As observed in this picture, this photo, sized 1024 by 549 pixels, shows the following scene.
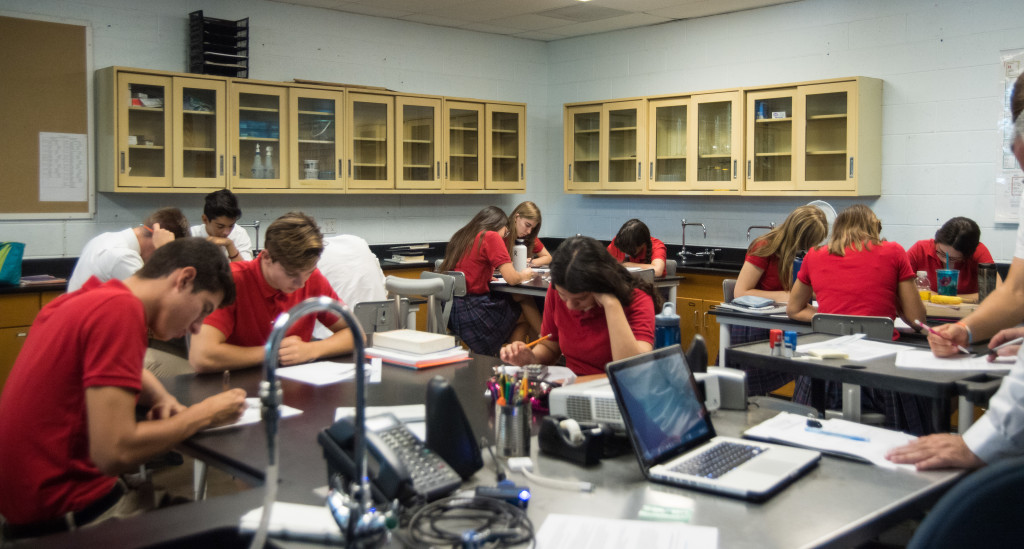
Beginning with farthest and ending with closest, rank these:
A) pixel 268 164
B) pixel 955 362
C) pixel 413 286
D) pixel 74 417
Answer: pixel 268 164 → pixel 413 286 → pixel 955 362 → pixel 74 417

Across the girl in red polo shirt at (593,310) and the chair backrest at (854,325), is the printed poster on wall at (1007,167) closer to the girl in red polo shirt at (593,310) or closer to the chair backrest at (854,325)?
the chair backrest at (854,325)

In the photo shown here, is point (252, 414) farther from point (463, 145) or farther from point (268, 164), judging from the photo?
point (463, 145)

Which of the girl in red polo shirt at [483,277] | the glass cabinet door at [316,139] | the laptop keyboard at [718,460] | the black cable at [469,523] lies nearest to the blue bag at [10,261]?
the glass cabinet door at [316,139]

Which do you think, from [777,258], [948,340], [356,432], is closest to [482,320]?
[777,258]

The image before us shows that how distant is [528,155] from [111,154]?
3815mm

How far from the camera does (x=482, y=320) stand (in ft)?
18.1

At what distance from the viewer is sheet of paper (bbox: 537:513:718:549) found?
142 centimetres

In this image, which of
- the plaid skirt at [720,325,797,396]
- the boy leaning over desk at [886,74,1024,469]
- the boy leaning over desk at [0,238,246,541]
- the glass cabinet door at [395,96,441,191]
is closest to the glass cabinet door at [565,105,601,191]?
the glass cabinet door at [395,96,441,191]

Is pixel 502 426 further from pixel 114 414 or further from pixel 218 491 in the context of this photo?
pixel 218 491

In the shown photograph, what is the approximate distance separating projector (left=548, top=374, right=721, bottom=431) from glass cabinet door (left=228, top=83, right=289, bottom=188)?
450cm

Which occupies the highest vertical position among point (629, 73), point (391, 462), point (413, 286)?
point (629, 73)

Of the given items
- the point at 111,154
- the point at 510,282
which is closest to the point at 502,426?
the point at 510,282

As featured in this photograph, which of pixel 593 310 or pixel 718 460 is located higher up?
pixel 593 310

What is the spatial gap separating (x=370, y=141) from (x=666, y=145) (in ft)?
7.81
